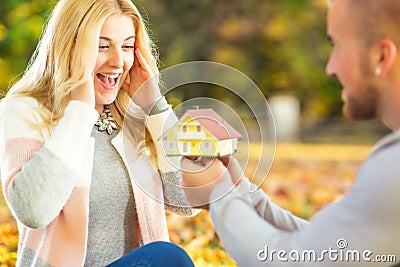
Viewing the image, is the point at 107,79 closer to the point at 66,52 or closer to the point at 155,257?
the point at 66,52

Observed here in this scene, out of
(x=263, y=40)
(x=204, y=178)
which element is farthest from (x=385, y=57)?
(x=263, y=40)

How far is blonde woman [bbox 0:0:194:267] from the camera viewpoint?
2145mm

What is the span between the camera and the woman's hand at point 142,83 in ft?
7.88

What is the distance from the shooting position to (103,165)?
2.37 meters

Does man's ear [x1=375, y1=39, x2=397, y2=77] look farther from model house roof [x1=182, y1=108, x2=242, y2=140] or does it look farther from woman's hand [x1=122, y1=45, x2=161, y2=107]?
woman's hand [x1=122, y1=45, x2=161, y2=107]

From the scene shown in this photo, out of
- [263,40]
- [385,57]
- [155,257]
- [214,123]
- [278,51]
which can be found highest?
[385,57]

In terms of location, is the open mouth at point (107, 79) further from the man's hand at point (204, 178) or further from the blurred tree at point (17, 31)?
the blurred tree at point (17, 31)

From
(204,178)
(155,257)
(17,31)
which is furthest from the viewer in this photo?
(17,31)

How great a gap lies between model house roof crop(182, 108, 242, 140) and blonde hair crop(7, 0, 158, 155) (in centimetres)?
39

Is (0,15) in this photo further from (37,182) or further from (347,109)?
(347,109)

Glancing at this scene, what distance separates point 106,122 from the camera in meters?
2.44

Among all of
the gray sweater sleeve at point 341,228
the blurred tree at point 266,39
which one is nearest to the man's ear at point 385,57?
the gray sweater sleeve at point 341,228

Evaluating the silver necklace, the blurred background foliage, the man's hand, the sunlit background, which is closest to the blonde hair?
the silver necklace

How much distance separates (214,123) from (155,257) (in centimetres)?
45
